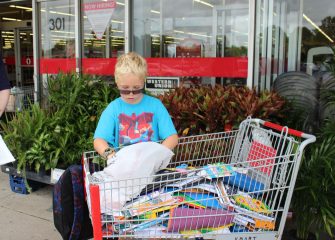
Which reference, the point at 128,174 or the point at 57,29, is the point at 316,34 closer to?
the point at 128,174

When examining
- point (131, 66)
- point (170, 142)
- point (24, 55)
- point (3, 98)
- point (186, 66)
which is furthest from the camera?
point (24, 55)

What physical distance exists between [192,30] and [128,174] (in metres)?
4.96

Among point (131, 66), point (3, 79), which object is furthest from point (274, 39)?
point (3, 79)

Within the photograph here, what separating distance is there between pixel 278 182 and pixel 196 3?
4.91 meters

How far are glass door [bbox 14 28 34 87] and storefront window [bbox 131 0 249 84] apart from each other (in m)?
5.54

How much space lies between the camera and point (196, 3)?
6.80m

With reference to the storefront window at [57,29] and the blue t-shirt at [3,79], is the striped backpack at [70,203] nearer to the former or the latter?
the blue t-shirt at [3,79]

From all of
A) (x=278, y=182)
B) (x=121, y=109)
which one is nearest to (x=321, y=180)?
(x=278, y=182)

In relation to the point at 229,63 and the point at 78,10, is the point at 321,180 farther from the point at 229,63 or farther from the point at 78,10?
the point at 78,10

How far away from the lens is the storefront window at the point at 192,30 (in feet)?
20.6

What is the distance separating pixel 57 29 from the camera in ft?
26.8

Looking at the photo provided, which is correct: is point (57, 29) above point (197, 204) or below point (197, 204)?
above

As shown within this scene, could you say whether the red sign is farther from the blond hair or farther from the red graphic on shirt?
the blond hair

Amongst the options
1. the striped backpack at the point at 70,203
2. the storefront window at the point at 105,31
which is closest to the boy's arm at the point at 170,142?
the striped backpack at the point at 70,203
